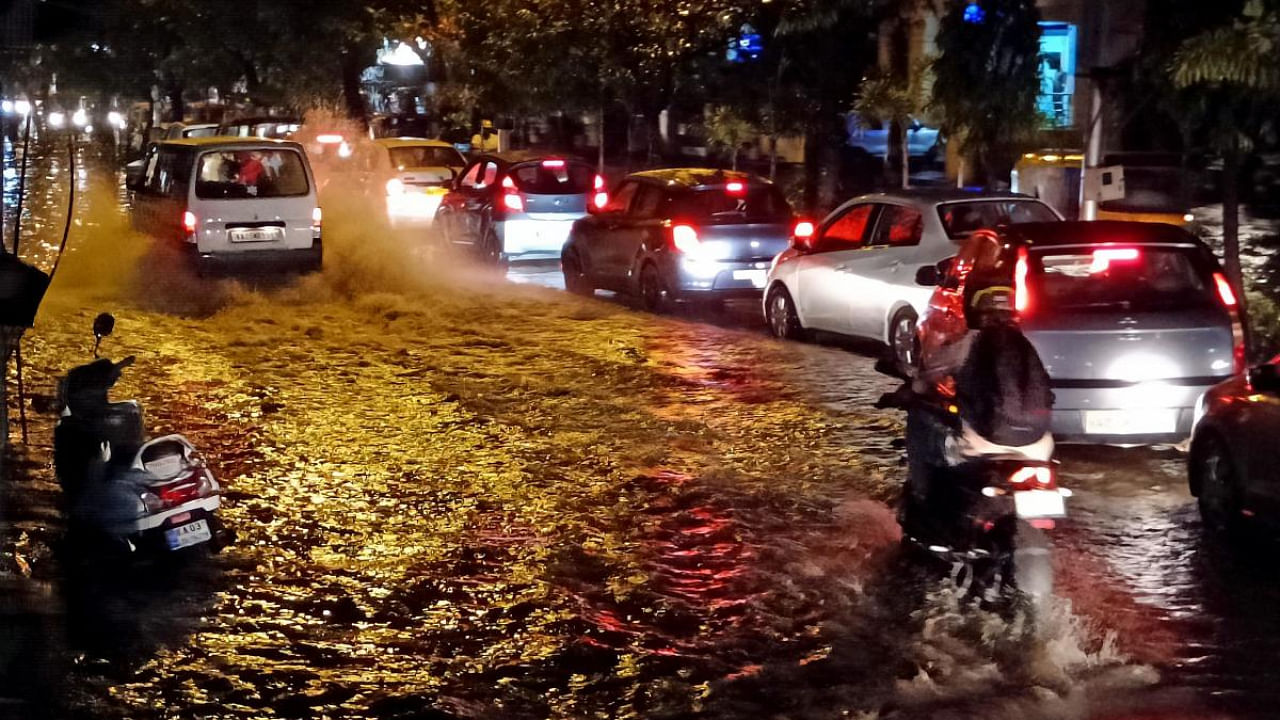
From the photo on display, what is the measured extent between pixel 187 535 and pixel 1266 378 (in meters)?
5.25

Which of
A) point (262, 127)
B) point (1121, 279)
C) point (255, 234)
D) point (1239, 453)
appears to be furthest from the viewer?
point (262, 127)

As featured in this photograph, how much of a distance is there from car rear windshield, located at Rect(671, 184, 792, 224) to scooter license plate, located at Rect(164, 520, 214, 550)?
1003cm

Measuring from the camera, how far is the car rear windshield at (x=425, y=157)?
2661cm

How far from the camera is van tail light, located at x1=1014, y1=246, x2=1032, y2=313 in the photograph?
972 centimetres

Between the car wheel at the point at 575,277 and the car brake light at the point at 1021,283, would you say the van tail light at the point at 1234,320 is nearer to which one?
the car brake light at the point at 1021,283

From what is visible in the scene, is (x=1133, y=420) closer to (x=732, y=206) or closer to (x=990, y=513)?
(x=990, y=513)

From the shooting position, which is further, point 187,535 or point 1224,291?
point 1224,291

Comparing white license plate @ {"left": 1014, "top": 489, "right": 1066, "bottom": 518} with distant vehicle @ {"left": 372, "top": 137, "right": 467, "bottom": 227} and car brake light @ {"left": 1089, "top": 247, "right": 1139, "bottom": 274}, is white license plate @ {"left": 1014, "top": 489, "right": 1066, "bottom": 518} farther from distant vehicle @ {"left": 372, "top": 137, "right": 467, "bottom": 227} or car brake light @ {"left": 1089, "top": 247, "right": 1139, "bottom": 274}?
distant vehicle @ {"left": 372, "top": 137, "right": 467, "bottom": 227}

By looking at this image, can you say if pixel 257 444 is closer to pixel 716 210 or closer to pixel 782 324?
pixel 782 324

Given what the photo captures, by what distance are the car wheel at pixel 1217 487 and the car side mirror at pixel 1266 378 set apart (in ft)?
1.58

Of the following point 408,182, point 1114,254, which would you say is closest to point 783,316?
point 1114,254

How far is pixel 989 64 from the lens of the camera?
603 inches

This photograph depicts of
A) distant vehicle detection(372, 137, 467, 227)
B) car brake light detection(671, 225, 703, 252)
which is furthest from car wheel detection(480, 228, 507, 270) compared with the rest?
car brake light detection(671, 225, 703, 252)

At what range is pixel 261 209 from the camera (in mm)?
18891
